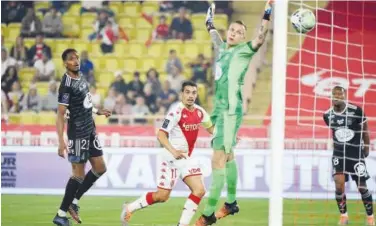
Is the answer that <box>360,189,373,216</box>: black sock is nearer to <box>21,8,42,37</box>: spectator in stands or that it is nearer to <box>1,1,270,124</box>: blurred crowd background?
<box>1,1,270,124</box>: blurred crowd background

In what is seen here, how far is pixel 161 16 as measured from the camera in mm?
19531

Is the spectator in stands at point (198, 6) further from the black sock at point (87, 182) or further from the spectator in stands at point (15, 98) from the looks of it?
the black sock at point (87, 182)

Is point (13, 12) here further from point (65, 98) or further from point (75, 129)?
point (65, 98)

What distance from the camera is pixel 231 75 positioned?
8.99 metres

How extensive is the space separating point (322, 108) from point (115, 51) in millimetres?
4574

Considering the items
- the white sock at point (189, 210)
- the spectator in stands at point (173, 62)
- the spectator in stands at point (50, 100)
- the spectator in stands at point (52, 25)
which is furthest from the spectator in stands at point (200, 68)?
the white sock at point (189, 210)

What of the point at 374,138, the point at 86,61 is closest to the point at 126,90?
the point at 86,61

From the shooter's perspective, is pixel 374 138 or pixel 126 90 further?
pixel 126 90

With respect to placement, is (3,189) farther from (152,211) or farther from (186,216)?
(186,216)

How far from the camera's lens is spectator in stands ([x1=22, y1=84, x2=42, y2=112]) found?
17.8 meters

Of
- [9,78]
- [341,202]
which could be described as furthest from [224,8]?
[341,202]

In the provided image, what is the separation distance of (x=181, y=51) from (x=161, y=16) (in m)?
0.85

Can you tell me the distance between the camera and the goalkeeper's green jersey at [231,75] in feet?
29.3

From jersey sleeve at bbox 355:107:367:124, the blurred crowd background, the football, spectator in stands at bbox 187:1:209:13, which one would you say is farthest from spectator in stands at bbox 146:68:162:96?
the football
